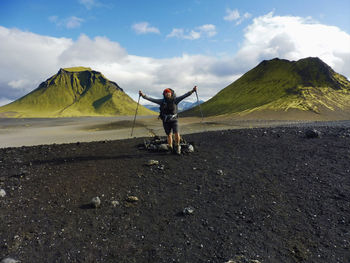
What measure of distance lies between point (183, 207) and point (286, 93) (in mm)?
40931

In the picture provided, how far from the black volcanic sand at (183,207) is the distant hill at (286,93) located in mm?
27967

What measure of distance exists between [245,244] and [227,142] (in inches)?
275

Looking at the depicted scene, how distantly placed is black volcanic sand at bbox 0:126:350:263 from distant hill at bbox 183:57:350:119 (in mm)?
27967

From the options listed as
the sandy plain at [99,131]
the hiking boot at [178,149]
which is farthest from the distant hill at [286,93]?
the hiking boot at [178,149]

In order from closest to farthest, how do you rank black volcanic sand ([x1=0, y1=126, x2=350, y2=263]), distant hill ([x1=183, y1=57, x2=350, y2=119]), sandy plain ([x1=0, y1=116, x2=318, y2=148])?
black volcanic sand ([x1=0, y1=126, x2=350, y2=263]), sandy plain ([x1=0, y1=116, x2=318, y2=148]), distant hill ([x1=183, y1=57, x2=350, y2=119])

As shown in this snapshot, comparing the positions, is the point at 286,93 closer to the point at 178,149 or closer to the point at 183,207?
the point at 178,149

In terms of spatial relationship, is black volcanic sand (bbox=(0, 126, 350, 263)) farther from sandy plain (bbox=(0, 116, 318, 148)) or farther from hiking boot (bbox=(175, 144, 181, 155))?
sandy plain (bbox=(0, 116, 318, 148))

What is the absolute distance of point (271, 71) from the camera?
162 ft

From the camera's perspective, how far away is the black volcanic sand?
13.9ft

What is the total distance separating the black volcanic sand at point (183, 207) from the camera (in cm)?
424

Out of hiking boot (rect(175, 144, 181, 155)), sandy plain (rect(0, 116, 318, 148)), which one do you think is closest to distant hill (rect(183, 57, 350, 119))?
sandy plain (rect(0, 116, 318, 148))

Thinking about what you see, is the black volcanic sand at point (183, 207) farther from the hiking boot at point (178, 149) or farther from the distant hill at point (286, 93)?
the distant hill at point (286, 93)

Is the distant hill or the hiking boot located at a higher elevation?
the distant hill

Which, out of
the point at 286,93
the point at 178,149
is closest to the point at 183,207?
the point at 178,149
